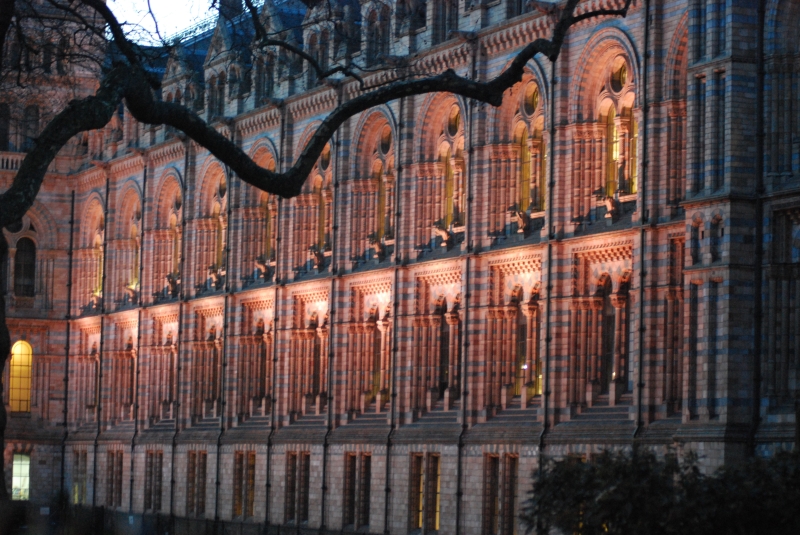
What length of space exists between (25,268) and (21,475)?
9.07m

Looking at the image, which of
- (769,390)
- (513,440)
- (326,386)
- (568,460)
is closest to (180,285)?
(326,386)

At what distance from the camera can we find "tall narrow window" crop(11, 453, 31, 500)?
82312 millimetres

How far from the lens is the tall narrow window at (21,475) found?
82.3m

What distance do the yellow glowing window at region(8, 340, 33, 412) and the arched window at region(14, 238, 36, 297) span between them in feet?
7.71

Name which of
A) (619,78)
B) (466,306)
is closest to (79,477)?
(466,306)

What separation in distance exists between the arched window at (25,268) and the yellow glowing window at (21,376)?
2350mm

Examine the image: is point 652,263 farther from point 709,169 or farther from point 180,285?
point 180,285

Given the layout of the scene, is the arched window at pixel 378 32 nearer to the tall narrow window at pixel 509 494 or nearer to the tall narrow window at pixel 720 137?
the tall narrow window at pixel 509 494

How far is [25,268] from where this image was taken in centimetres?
8456

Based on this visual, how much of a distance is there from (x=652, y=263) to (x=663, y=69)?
4.51 m

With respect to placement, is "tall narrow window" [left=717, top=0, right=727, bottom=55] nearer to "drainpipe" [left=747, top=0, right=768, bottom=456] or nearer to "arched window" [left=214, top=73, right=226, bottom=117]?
"drainpipe" [left=747, top=0, right=768, bottom=456]

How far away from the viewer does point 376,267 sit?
5884 centimetres

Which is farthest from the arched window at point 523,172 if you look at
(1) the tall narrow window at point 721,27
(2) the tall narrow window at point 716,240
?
(2) the tall narrow window at point 716,240

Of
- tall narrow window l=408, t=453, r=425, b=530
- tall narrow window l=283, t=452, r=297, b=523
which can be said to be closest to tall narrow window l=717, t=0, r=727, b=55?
tall narrow window l=408, t=453, r=425, b=530
